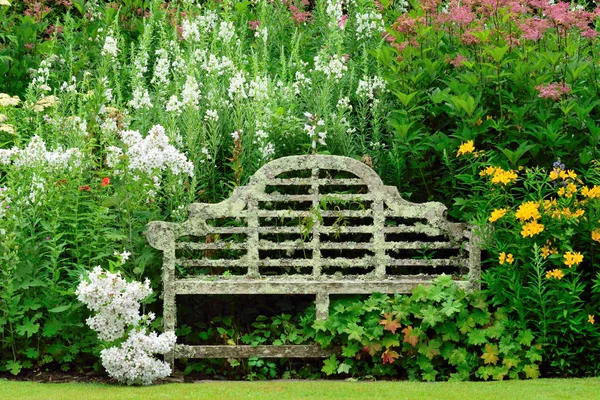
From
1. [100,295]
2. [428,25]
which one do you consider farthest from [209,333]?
[428,25]

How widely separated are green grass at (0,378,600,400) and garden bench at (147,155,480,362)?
1.26 ft

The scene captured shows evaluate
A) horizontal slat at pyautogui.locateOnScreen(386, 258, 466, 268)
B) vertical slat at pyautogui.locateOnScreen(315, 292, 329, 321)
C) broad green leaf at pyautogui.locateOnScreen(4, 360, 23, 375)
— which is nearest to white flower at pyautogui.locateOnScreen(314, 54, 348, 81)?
horizontal slat at pyautogui.locateOnScreen(386, 258, 466, 268)

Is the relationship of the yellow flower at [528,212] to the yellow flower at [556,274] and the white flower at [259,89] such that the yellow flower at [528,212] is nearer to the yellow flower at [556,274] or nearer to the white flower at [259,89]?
the yellow flower at [556,274]

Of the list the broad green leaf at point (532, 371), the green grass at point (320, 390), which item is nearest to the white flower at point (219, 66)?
the green grass at point (320, 390)

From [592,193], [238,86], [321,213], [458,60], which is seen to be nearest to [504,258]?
[592,193]

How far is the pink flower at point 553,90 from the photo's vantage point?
5.55 meters

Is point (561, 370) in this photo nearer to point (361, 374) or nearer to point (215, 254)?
point (361, 374)

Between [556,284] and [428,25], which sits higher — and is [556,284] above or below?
below

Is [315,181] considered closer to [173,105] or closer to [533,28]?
[173,105]

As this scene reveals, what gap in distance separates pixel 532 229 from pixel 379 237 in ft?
3.17

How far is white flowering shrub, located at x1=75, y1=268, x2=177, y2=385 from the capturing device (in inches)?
200

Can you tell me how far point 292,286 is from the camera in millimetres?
5523

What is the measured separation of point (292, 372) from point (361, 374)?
423 mm

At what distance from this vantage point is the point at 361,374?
5.48 m
